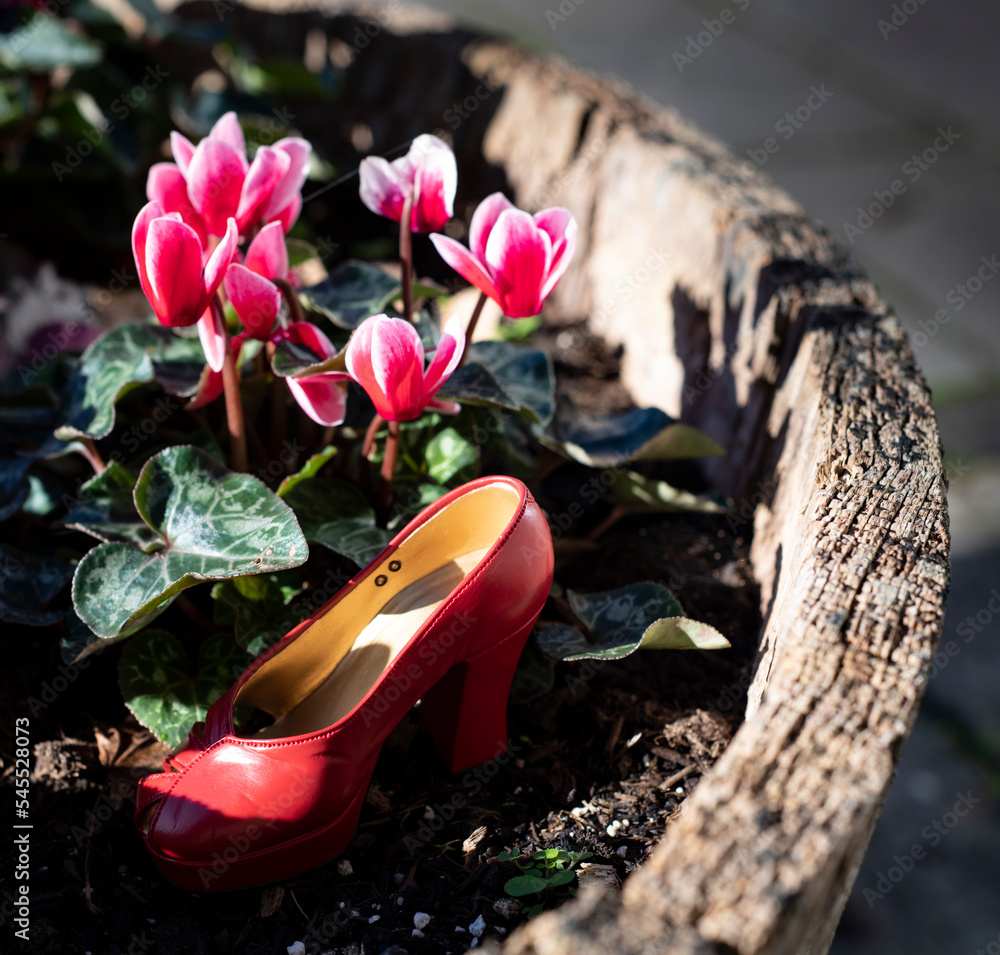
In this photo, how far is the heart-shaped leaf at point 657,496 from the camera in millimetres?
1293

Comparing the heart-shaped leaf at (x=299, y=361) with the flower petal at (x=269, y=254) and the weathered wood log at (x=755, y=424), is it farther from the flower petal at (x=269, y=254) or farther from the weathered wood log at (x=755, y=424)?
the weathered wood log at (x=755, y=424)

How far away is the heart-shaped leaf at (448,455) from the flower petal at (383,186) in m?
0.29

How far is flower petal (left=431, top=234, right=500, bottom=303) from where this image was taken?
3.31ft

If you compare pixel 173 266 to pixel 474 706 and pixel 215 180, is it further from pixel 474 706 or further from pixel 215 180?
pixel 474 706

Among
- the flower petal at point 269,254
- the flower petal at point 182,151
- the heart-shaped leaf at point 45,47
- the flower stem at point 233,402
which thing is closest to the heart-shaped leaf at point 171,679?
the flower stem at point 233,402

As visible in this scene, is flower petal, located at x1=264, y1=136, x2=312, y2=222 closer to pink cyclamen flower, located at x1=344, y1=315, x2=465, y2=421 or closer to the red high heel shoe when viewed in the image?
pink cyclamen flower, located at x1=344, y1=315, x2=465, y2=421

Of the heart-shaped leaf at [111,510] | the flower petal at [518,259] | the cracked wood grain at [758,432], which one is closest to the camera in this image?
the cracked wood grain at [758,432]

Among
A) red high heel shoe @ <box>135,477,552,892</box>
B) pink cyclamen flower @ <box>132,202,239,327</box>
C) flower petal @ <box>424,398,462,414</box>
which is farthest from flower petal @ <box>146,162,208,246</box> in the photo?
red high heel shoe @ <box>135,477,552,892</box>

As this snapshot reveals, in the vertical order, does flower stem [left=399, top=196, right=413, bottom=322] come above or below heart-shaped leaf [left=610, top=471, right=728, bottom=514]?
above

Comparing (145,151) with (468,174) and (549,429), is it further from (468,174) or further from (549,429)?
(549,429)

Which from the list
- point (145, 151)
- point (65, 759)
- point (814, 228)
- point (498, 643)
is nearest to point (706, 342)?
point (814, 228)

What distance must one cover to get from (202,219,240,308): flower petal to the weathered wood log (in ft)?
2.07

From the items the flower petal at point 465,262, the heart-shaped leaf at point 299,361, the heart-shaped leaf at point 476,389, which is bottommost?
the heart-shaped leaf at point 476,389

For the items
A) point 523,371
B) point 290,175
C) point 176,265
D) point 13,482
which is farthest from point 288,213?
point 13,482
